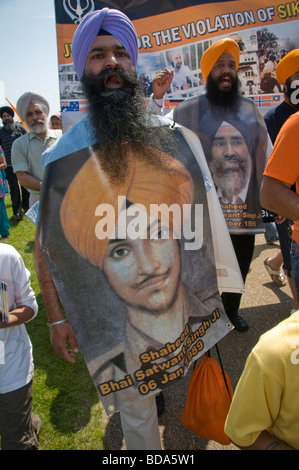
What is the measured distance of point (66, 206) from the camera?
1521 millimetres

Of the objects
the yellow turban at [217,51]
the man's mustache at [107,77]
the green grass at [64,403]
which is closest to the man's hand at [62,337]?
the green grass at [64,403]

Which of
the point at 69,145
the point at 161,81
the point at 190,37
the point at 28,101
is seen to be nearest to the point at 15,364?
the point at 69,145

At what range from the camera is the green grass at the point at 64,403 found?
228 centimetres

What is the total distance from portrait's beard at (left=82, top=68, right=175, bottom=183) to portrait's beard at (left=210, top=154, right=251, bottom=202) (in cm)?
122

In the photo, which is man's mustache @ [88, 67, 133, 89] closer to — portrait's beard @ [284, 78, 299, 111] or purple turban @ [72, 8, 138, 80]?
purple turban @ [72, 8, 138, 80]

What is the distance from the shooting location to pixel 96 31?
1.72 metres

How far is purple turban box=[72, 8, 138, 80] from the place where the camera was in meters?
1.71

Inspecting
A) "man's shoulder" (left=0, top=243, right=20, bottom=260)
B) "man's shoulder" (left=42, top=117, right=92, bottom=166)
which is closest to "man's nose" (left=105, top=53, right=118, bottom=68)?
"man's shoulder" (left=42, top=117, right=92, bottom=166)

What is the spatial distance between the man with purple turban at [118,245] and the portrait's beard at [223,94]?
4.47 feet

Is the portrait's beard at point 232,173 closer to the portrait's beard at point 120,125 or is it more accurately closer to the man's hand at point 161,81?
the man's hand at point 161,81
